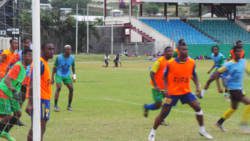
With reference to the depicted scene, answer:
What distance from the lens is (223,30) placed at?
245ft

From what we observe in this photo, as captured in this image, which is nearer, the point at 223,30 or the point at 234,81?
the point at 234,81

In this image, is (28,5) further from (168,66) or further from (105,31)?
(105,31)

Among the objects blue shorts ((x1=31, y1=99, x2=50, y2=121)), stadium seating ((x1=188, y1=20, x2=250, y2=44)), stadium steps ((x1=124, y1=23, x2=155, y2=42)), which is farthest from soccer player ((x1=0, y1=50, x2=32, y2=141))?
stadium seating ((x1=188, y1=20, x2=250, y2=44))

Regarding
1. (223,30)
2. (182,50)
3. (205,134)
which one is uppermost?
(223,30)

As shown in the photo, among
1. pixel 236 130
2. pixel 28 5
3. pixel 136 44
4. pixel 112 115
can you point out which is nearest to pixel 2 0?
pixel 28 5

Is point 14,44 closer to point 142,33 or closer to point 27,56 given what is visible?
point 27,56

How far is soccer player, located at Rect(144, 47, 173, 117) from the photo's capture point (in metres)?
13.4

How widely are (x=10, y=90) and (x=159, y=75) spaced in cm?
447

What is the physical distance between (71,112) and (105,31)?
5924 cm

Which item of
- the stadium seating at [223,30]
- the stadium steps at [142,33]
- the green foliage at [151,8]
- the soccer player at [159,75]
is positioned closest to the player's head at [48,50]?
the soccer player at [159,75]

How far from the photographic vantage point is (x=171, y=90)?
1168 centimetres

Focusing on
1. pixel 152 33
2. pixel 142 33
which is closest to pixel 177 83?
pixel 142 33

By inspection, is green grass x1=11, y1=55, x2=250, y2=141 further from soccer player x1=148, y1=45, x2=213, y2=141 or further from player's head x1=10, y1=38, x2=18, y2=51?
player's head x1=10, y1=38, x2=18, y2=51

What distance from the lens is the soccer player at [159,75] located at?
43.9 ft
